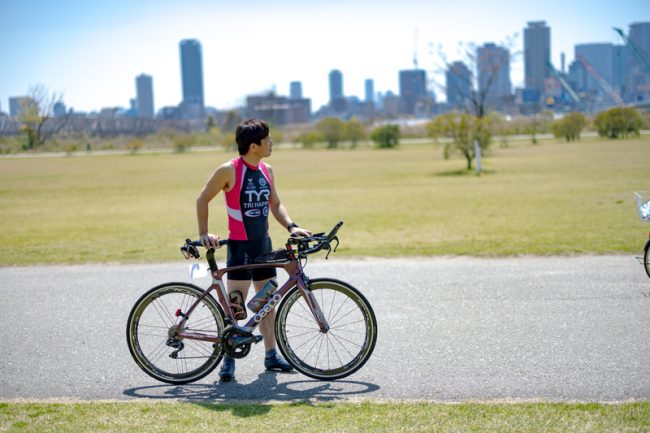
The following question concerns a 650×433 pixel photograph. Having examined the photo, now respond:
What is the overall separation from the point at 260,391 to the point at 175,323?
0.83 metres

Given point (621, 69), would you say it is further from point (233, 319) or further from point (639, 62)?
point (233, 319)

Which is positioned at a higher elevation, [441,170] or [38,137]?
[38,137]

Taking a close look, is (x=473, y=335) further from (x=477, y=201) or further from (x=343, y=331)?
(x=477, y=201)

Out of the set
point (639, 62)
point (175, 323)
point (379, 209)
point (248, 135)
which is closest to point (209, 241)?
point (175, 323)

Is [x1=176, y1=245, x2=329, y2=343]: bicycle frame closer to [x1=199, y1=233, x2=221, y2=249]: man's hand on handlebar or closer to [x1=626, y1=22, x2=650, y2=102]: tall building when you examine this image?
[x1=199, y1=233, x2=221, y2=249]: man's hand on handlebar

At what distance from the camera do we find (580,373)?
5.20 m

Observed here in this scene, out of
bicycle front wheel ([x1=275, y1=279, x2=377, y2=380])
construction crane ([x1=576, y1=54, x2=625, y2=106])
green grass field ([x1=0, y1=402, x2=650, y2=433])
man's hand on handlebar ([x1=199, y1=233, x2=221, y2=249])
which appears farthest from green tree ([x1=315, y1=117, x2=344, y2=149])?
green grass field ([x1=0, y1=402, x2=650, y2=433])

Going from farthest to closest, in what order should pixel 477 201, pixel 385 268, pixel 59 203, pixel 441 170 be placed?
pixel 441 170
pixel 59 203
pixel 477 201
pixel 385 268

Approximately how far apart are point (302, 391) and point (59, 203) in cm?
1945

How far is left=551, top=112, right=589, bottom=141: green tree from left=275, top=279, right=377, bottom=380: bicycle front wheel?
150ft

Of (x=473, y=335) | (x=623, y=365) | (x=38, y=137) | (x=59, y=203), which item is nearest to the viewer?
(x=623, y=365)

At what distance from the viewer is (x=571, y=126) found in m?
50.0

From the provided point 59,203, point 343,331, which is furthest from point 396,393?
point 59,203

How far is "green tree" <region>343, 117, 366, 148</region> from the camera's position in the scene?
251ft
